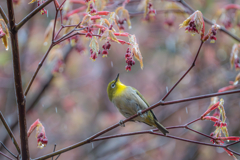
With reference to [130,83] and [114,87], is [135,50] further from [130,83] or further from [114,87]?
[130,83]

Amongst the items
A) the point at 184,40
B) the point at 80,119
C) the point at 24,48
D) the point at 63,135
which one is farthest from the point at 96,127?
the point at 184,40

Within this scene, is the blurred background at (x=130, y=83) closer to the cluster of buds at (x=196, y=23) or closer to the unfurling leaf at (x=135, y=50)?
the unfurling leaf at (x=135, y=50)

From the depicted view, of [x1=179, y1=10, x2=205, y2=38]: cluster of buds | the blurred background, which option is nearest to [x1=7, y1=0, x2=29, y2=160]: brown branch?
[x1=179, y1=10, x2=205, y2=38]: cluster of buds

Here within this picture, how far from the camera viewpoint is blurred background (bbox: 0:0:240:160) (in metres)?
5.67

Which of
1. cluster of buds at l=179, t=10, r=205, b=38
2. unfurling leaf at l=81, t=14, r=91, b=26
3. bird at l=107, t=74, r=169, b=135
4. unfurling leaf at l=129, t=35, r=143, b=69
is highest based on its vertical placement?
unfurling leaf at l=81, t=14, r=91, b=26

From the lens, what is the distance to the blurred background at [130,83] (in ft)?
18.6

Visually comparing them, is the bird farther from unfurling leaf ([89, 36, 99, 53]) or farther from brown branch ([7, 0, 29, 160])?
brown branch ([7, 0, 29, 160])

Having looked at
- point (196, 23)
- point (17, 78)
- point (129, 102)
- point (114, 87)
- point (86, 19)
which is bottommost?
point (129, 102)

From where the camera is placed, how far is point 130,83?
8156 mm

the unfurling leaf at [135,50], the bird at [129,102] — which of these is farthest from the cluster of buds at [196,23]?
the bird at [129,102]

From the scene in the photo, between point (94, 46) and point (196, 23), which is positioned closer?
point (196, 23)

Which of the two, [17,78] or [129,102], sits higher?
[17,78]

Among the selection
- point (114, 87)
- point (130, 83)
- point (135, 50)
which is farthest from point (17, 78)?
point (130, 83)

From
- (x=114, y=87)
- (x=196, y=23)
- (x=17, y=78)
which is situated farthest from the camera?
(x=114, y=87)
